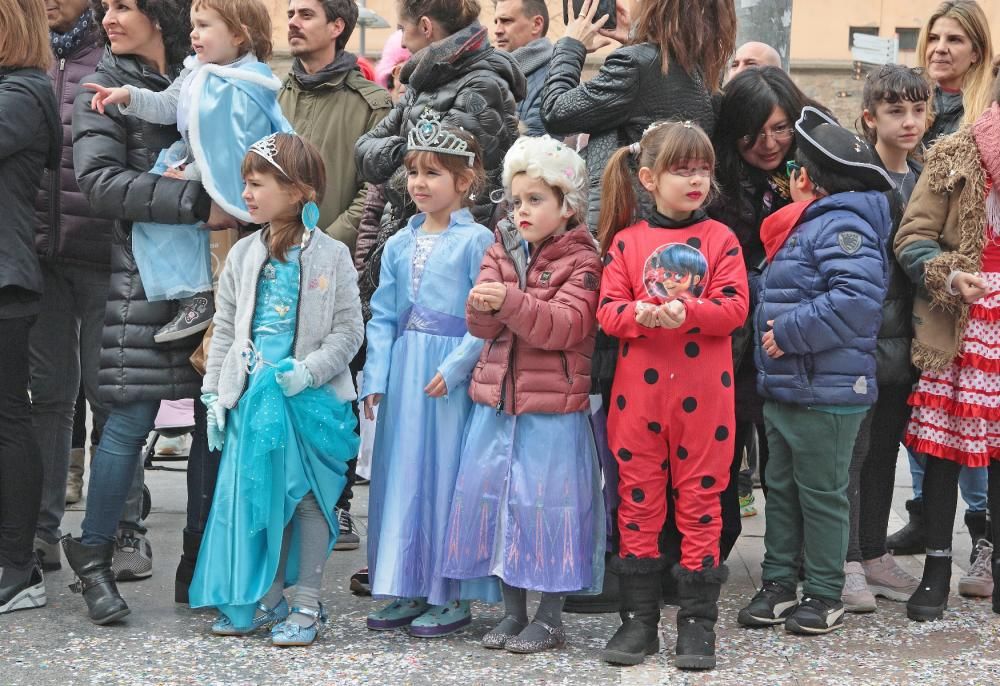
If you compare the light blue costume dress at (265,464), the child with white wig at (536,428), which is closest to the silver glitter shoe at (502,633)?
the child with white wig at (536,428)

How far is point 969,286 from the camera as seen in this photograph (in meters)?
4.55

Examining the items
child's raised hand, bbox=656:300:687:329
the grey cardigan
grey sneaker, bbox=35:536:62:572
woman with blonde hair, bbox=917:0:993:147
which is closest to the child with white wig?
child's raised hand, bbox=656:300:687:329

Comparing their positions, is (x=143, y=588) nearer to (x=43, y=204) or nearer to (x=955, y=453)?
(x=43, y=204)

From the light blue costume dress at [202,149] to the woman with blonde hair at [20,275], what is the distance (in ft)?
1.18

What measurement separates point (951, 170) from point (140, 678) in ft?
10.4

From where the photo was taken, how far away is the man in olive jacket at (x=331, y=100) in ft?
18.0

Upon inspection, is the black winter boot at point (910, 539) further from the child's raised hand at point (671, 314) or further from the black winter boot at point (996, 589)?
the child's raised hand at point (671, 314)

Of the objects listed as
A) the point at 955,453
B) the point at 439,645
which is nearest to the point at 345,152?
the point at 439,645

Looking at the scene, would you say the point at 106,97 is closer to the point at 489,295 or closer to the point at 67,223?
the point at 67,223

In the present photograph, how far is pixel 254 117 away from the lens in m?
4.62

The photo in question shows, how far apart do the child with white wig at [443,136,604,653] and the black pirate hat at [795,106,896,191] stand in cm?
78

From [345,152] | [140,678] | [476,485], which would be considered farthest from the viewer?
[345,152]

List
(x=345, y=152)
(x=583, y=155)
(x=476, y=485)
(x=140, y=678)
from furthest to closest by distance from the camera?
(x=345, y=152), (x=583, y=155), (x=476, y=485), (x=140, y=678)

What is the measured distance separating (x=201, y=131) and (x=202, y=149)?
0.06 m
